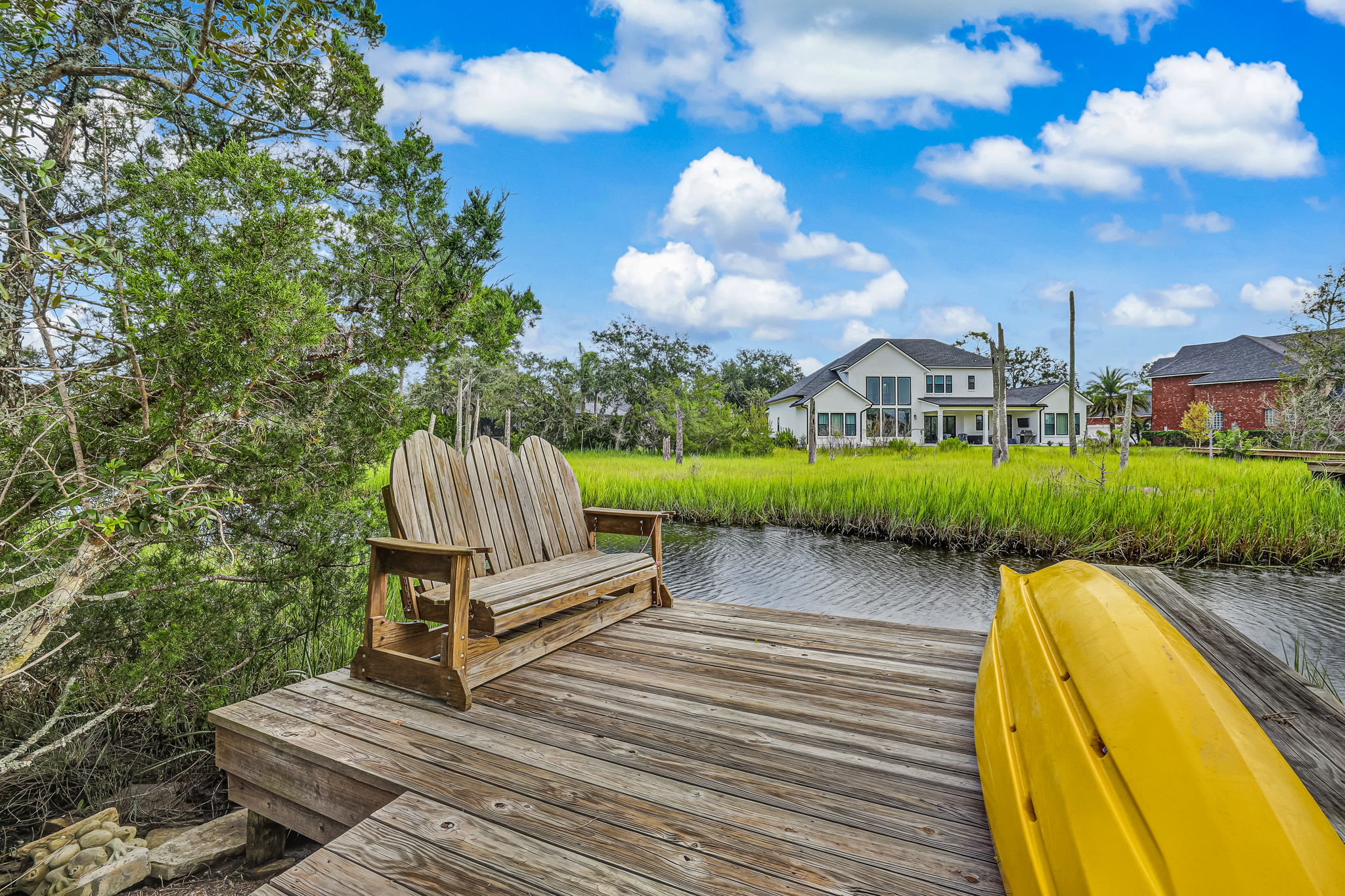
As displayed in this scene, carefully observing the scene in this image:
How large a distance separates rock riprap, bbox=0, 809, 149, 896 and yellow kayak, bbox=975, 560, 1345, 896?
9.65 ft

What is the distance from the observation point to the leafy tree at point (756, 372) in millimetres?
47812

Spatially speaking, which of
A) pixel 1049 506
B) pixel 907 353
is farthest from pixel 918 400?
pixel 1049 506

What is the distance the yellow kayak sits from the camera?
2.76 feet

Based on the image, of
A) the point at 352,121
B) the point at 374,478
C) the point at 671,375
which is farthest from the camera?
the point at 671,375

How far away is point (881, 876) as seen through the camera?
149cm

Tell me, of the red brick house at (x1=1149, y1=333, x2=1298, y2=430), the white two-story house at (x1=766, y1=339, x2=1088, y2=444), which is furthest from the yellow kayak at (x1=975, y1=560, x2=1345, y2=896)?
the red brick house at (x1=1149, y1=333, x2=1298, y2=430)

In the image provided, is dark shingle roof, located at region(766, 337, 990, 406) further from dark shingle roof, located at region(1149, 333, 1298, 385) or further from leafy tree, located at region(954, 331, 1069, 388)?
leafy tree, located at region(954, 331, 1069, 388)

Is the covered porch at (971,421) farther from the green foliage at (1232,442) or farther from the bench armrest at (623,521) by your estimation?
the bench armrest at (623,521)

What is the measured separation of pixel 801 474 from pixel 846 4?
28.0 feet

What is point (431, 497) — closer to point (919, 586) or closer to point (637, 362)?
point (919, 586)

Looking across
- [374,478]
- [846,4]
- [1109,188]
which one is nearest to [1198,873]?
[374,478]

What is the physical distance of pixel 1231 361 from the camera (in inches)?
1405

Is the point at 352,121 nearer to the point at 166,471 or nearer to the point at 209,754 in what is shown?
the point at 166,471

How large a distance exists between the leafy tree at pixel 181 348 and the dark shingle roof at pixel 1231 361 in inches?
1547
